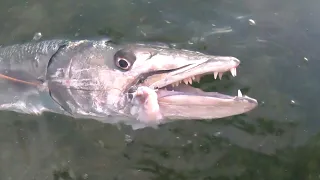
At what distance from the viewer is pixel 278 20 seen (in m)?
4.45

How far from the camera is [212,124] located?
3920mm

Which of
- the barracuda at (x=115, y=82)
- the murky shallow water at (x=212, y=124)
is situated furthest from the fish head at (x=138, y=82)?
the murky shallow water at (x=212, y=124)

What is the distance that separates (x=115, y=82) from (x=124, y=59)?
179mm

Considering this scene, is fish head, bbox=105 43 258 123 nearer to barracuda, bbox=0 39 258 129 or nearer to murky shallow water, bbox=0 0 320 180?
barracuda, bbox=0 39 258 129

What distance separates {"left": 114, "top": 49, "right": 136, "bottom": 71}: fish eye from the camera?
3.37 meters

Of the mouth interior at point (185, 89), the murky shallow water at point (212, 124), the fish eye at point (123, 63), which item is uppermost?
the fish eye at point (123, 63)

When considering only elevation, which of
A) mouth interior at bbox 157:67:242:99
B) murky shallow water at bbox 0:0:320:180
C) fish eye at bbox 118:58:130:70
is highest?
fish eye at bbox 118:58:130:70

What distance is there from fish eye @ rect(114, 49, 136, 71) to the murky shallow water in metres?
0.77

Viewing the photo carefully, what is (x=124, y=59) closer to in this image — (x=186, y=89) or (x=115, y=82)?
(x=115, y=82)

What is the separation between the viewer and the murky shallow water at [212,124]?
3.86m

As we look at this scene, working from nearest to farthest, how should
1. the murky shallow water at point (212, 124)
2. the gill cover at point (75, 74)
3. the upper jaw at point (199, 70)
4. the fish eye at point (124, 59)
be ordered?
the upper jaw at point (199, 70), the fish eye at point (124, 59), the gill cover at point (75, 74), the murky shallow water at point (212, 124)

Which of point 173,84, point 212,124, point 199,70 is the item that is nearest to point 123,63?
point 173,84

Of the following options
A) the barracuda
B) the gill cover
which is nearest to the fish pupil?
the barracuda

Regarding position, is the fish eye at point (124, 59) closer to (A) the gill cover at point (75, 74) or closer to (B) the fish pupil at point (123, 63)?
(B) the fish pupil at point (123, 63)
